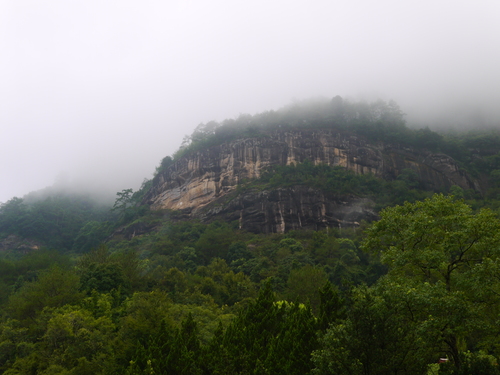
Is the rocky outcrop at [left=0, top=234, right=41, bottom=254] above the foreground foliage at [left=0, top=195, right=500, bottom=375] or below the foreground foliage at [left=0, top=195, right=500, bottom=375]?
below

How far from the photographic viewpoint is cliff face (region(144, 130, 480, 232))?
7156 cm

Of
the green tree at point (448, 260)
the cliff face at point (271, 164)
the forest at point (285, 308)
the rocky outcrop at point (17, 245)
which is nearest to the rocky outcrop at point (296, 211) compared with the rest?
the cliff face at point (271, 164)

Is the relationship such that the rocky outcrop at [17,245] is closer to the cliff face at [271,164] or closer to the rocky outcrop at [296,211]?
the cliff face at [271,164]

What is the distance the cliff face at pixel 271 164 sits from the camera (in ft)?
235

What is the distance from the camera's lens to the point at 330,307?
1847 cm

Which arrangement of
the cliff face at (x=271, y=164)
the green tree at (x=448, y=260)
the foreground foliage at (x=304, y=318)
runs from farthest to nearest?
1. the cliff face at (x=271, y=164)
2. the green tree at (x=448, y=260)
3. the foreground foliage at (x=304, y=318)

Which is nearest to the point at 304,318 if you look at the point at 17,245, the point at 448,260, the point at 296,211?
the point at 448,260

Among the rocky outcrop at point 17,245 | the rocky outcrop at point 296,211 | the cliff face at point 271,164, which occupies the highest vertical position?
the cliff face at point 271,164

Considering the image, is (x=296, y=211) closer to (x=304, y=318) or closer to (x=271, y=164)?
(x=271, y=164)

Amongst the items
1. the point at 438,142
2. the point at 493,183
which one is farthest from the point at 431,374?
the point at 438,142

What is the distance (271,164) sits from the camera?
272 ft

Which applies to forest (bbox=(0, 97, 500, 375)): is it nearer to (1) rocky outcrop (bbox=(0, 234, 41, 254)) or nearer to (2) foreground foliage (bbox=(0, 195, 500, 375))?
(2) foreground foliage (bbox=(0, 195, 500, 375))

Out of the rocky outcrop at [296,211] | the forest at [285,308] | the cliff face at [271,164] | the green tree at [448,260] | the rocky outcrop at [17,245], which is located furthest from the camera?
the rocky outcrop at [17,245]

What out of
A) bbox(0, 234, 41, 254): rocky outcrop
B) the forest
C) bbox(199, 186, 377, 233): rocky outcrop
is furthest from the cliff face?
bbox(0, 234, 41, 254): rocky outcrop
